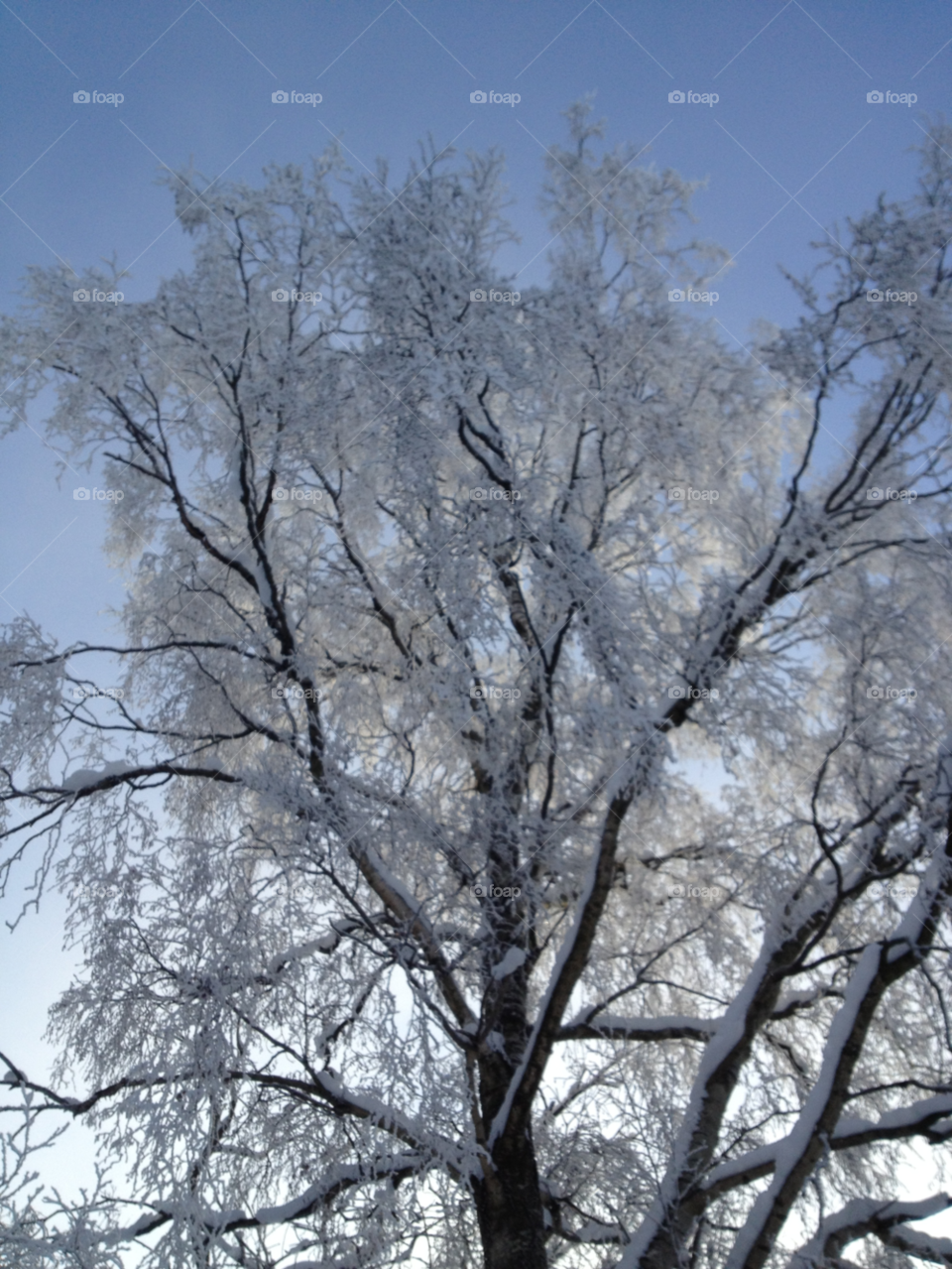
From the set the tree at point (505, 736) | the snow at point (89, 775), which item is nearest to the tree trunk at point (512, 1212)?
the tree at point (505, 736)

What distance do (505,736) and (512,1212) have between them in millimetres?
2824

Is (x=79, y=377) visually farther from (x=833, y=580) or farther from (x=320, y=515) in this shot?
(x=833, y=580)

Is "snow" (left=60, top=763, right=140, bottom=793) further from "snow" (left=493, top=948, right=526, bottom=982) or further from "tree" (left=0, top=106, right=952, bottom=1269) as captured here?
"snow" (left=493, top=948, right=526, bottom=982)

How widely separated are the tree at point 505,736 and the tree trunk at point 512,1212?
22mm

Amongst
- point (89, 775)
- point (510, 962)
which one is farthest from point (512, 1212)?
point (89, 775)

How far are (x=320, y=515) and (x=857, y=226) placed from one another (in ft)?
15.3

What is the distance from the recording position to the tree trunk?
16.4ft

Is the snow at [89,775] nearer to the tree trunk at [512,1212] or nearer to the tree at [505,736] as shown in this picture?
the tree at [505,736]

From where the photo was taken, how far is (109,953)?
5004 mm

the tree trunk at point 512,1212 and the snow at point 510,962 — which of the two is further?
the snow at point 510,962

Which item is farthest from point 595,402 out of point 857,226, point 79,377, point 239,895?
point 239,895

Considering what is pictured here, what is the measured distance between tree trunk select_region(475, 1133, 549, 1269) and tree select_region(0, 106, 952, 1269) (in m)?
0.02

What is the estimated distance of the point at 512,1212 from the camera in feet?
16.7

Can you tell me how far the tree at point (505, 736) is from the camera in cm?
483
